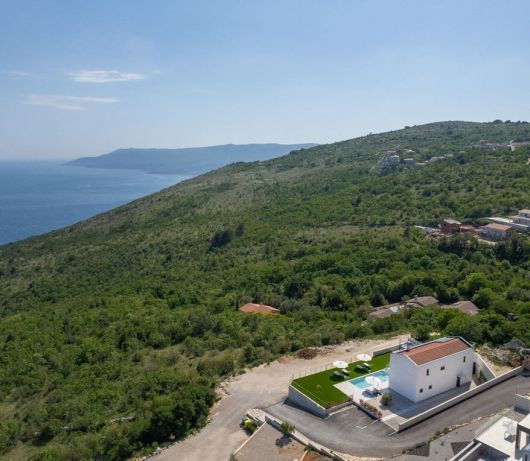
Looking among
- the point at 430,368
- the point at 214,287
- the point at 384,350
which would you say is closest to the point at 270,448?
the point at 430,368

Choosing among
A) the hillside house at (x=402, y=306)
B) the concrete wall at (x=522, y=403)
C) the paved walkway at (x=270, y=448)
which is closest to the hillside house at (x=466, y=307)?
the hillside house at (x=402, y=306)

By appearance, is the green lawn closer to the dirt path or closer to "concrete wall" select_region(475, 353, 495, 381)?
the dirt path

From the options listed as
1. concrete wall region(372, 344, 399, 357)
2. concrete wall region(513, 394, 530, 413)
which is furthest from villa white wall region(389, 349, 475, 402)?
concrete wall region(372, 344, 399, 357)

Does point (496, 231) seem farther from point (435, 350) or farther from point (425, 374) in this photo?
point (425, 374)

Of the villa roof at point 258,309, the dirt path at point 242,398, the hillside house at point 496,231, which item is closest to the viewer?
the dirt path at point 242,398

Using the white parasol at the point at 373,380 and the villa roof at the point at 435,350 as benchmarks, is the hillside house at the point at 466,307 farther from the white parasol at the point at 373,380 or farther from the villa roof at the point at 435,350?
the white parasol at the point at 373,380

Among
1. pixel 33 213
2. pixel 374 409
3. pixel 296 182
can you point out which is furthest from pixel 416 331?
pixel 33 213
